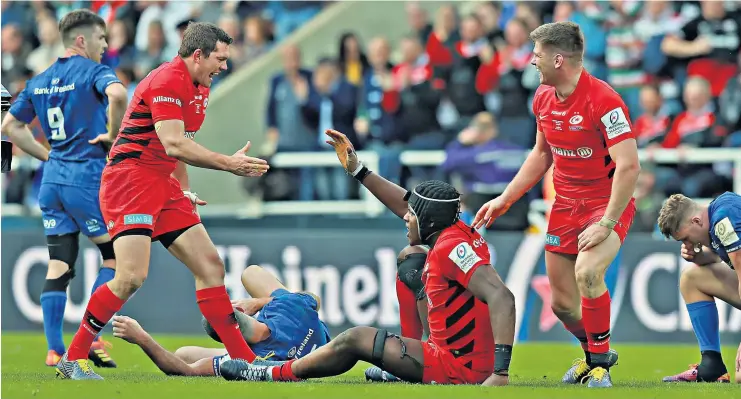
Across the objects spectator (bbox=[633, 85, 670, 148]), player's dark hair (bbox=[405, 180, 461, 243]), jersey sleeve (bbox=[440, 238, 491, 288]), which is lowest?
jersey sleeve (bbox=[440, 238, 491, 288])

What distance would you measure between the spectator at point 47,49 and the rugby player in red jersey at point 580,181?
10860 mm

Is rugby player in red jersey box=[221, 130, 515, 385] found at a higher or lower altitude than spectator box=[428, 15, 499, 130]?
lower

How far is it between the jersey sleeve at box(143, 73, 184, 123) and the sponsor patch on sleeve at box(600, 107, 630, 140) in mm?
2821

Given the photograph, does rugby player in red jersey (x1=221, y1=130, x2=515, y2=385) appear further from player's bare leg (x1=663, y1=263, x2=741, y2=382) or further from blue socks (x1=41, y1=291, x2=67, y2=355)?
blue socks (x1=41, y1=291, x2=67, y2=355)

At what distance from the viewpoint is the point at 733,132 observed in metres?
14.2

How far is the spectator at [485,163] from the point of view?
14.4m

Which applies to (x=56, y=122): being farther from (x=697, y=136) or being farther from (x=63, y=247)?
(x=697, y=136)

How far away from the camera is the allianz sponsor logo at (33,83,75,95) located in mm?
10133

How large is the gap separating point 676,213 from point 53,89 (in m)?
5.08

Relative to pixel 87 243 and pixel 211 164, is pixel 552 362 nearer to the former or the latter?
pixel 211 164

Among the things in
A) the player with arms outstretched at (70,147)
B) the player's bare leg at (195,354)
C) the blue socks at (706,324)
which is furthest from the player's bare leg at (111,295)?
the blue socks at (706,324)

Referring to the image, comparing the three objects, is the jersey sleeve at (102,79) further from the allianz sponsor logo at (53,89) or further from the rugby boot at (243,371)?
the rugby boot at (243,371)

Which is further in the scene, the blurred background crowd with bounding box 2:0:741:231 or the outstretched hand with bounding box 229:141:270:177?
the blurred background crowd with bounding box 2:0:741:231

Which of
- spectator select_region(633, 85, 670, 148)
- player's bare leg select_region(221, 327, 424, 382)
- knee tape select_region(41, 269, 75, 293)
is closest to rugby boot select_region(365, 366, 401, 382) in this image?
player's bare leg select_region(221, 327, 424, 382)
